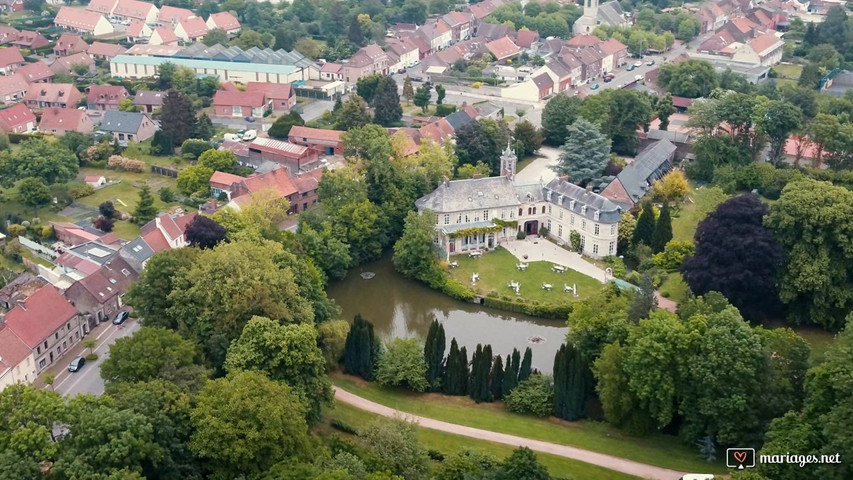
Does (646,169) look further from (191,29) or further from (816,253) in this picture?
(191,29)

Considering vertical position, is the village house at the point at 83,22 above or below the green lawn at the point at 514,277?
above

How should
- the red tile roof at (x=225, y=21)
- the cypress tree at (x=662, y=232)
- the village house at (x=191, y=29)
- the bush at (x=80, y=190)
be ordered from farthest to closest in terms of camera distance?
the red tile roof at (x=225, y=21) → the village house at (x=191, y=29) → the bush at (x=80, y=190) → the cypress tree at (x=662, y=232)

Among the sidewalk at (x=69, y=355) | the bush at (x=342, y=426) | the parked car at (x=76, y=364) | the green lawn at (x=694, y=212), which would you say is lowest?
the bush at (x=342, y=426)

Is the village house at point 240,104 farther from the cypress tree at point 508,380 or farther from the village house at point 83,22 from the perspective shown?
the cypress tree at point 508,380

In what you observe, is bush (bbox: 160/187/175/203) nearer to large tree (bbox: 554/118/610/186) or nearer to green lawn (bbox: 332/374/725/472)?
green lawn (bbox: 332/374/725/472)

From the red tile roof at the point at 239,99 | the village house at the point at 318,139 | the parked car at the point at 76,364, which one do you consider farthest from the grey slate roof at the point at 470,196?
the red tile roof at the point at 239,99

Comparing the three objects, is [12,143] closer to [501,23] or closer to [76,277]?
[76,277]

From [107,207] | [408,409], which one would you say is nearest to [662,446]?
[408,409]
